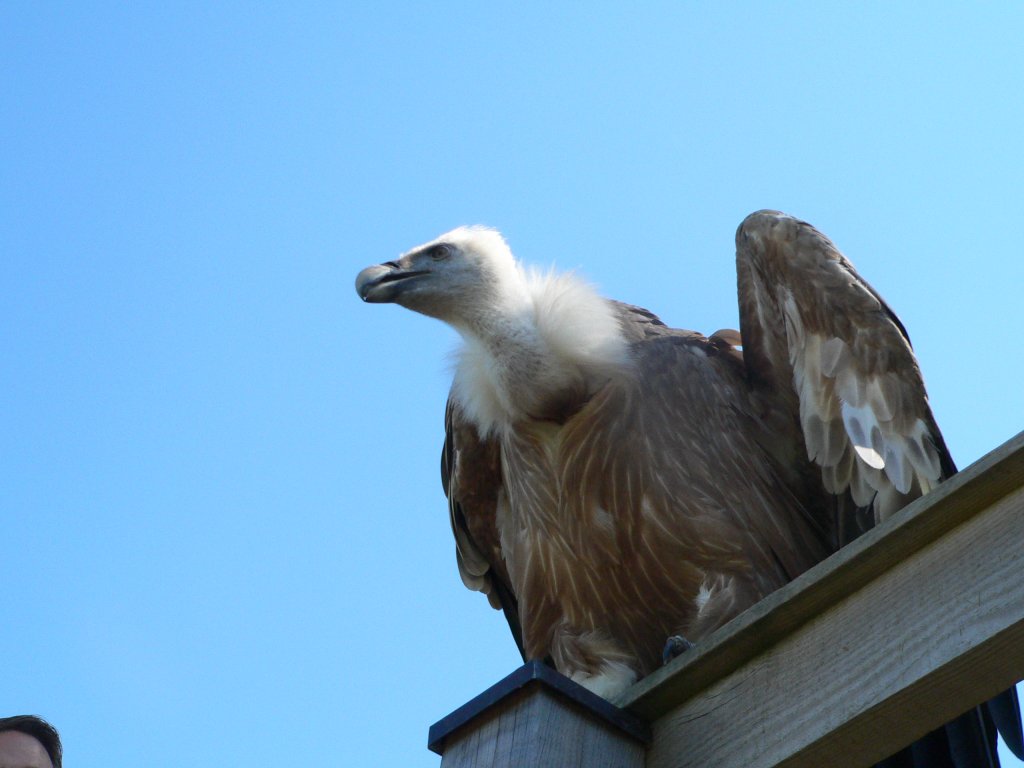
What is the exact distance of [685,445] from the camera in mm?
6566

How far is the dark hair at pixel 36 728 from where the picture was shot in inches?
151

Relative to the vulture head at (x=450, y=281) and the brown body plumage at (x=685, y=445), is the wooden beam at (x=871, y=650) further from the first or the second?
the vulture head at (x=450, y=281)

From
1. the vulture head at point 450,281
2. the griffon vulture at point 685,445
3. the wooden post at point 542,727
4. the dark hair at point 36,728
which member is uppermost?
the vulture head at point 450,281

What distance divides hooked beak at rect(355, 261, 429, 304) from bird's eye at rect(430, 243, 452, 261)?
0.44 feet

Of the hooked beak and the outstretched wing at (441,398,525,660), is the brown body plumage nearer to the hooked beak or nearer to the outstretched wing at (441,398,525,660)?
the outstretched wing at (441,398,525,660)

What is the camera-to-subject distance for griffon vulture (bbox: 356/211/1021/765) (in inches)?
243

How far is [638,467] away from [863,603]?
3.80 metres

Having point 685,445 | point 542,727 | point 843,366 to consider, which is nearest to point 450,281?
point 685,445

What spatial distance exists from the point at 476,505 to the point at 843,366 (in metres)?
1.96

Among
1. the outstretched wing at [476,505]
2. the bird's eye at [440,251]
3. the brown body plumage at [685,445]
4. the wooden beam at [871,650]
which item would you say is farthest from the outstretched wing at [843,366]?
the wooden beam at [871,650]

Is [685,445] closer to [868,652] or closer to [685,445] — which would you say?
[685,445]

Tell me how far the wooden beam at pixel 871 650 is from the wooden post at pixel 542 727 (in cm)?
8

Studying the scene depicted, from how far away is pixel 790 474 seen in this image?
6.79 meters

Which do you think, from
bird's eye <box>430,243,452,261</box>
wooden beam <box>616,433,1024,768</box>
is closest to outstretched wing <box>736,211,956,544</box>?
bird's eye <box>430,243,452,261</box>
